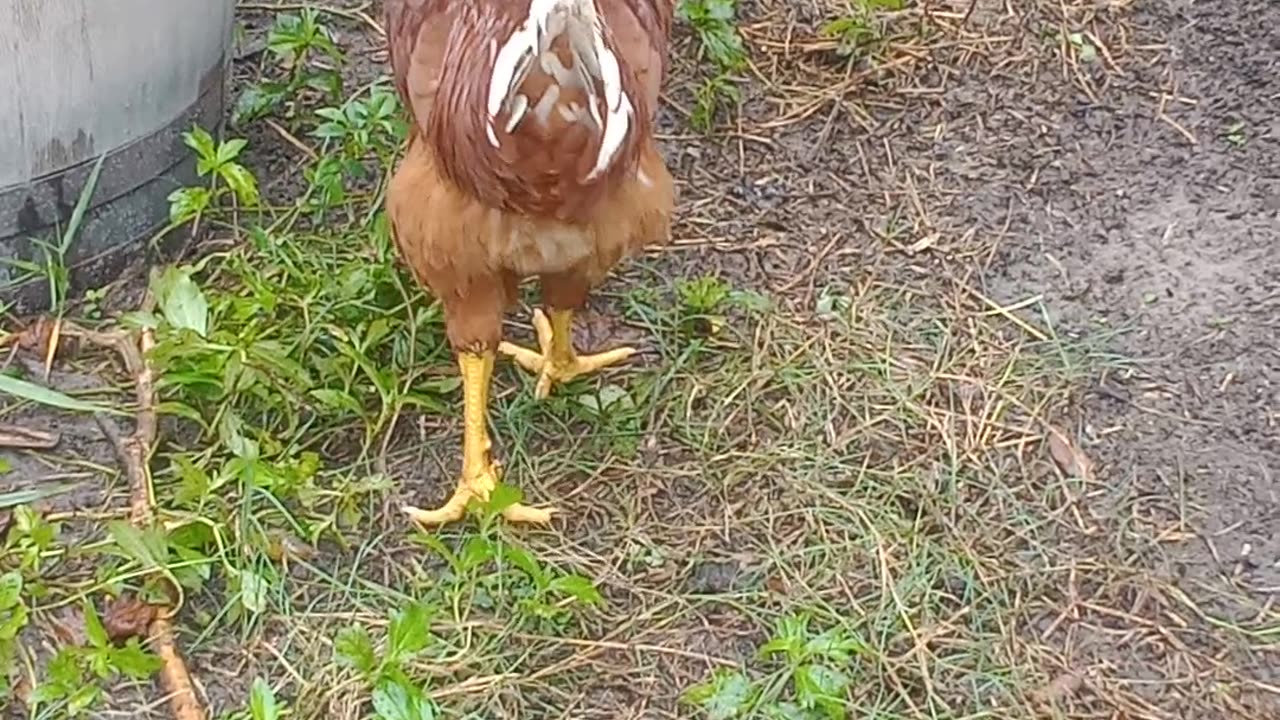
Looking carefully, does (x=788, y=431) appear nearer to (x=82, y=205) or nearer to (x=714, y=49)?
(x=714, y=49)

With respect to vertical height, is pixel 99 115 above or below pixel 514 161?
below

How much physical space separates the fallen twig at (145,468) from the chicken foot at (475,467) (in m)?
0.38

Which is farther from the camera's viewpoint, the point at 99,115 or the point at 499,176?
the point at 99,115

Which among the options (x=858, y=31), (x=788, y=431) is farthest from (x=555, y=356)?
(x=858, y=31)

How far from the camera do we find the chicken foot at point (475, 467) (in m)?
2.43

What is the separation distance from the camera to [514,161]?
207cm

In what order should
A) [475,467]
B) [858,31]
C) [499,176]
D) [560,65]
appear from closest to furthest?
[560,65]
[499,176]
[475,467]
[858,31]

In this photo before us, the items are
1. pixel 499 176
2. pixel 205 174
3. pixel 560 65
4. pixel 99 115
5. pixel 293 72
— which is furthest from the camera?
pixel 293 72

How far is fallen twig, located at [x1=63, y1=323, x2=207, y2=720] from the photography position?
2174 millimetres

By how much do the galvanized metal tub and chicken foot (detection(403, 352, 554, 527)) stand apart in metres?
0.68

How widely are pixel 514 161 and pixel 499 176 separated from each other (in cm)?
4

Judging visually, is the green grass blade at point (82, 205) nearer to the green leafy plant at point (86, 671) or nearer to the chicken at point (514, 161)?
the chicken at point (514, 161)

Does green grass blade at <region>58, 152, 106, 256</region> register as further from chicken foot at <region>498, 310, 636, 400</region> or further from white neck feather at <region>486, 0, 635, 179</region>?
white neck feather at <region>486, 0, 635, 179</region>

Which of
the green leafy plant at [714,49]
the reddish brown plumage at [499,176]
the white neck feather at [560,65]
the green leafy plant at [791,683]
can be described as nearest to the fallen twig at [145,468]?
the reddish brown plumage at [499,176]
